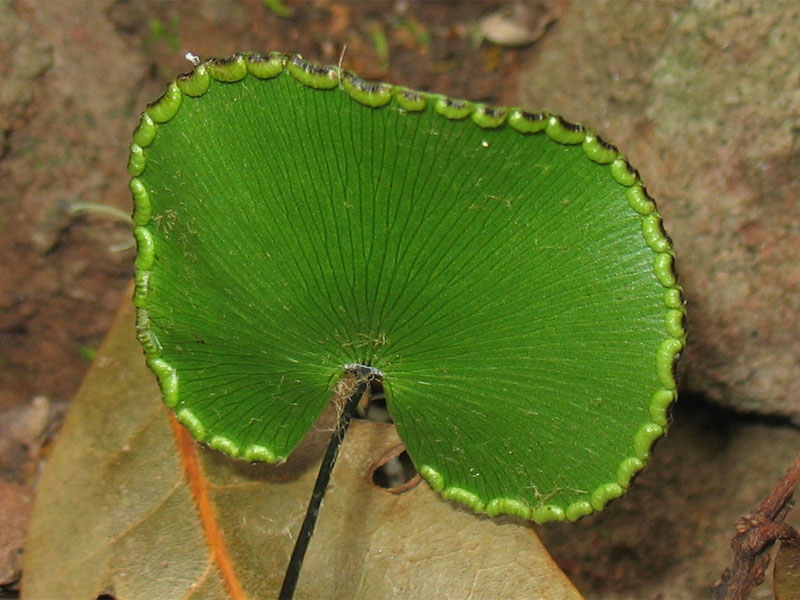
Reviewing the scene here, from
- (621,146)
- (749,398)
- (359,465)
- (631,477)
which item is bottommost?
(359,465)

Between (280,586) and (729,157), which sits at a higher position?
(729,157)

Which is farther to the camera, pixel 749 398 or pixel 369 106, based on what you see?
pixel 749 398

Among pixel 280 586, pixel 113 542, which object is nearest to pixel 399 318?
pixel 280 586

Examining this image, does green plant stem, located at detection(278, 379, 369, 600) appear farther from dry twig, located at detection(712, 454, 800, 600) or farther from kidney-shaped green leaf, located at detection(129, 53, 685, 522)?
dry twig, located at detection(712, 454, 800, 600)

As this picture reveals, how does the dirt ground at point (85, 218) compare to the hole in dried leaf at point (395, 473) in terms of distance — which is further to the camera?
the dirt ground at point (85, 218)

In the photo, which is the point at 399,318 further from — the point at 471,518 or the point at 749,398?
the point at 749,398

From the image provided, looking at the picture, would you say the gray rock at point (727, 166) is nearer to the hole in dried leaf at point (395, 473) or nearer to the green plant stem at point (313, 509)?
the hole in dried leaf at point (395, 473)

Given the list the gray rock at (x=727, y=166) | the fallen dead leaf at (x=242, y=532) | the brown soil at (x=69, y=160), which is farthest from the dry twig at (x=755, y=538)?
the brown soil at (x=69, y=160)

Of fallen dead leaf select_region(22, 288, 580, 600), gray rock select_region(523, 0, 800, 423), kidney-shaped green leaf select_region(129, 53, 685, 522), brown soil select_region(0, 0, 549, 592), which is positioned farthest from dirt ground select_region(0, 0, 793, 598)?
kidney-shaped green leaf select_region(129, 53, 685, 522)
